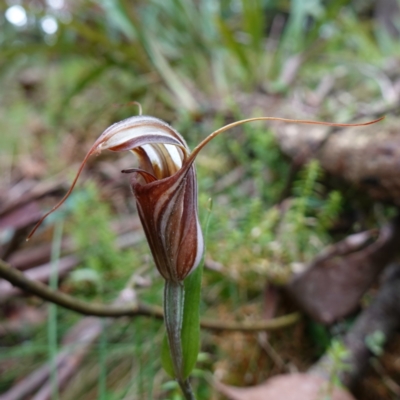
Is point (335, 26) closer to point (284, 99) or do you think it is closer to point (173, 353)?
point (284, 99)

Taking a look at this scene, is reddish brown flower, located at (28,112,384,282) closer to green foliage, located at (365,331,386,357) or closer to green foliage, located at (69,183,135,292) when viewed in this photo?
green foliage, located at (365,331,386,357)

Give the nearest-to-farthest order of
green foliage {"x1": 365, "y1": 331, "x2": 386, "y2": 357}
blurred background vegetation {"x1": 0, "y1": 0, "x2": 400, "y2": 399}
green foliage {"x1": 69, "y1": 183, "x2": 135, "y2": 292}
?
green foliage {"x1": 365, "y1": 331, "x2": 386, "y2": 357} → blurred background vegetation {"x1": 0, "y1": 0, "x2": 400, "y2": 399} → green foliage {"x1": 69, "y1": 183, "x2": 135, "y2": 292}

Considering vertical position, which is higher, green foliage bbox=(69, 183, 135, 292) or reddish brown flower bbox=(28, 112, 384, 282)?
reddish brown flower bbox=(28, 112, 384, 282)

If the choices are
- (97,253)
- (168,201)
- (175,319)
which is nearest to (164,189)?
(168,201)

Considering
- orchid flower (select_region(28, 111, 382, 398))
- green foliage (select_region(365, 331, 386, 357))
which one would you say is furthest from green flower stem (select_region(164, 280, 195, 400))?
green foliage (select_region(365, 331, 386, 357))

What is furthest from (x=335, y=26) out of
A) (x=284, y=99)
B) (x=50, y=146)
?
(x=50, y=146)

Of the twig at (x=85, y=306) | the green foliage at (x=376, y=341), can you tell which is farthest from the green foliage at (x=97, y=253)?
the green foliage at (x=376, y=341)

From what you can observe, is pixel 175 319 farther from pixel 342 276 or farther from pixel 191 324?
pixel 342 276

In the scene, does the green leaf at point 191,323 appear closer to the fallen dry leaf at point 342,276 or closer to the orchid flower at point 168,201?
the orchid flower at point 168,201
